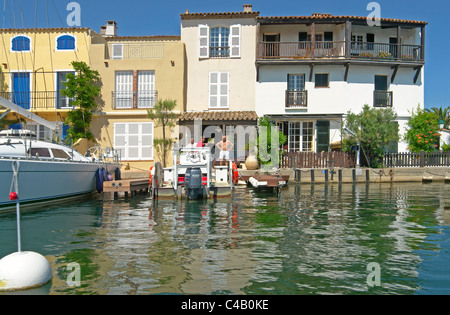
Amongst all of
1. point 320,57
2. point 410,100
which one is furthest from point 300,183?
point 410,100

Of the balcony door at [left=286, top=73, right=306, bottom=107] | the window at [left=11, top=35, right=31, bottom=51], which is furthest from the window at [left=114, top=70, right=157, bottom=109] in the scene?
the balcony door at [left=286, top=73, right=306, bottom=107]

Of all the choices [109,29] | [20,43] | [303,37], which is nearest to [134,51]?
[109,29]

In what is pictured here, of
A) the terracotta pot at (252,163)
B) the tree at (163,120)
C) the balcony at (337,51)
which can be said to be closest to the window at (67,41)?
the tree at (163,120)

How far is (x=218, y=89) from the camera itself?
27.6 metres

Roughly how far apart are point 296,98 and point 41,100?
16848 mm

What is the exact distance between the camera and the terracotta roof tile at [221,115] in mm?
25531

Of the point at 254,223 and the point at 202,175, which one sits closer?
the point at 254,223

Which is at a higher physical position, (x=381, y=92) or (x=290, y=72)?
(x=290, y=72)

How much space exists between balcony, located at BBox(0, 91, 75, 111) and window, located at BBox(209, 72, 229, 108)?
30.2 ft

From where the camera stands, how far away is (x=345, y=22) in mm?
26922

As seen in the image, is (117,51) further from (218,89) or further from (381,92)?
(381,92)
